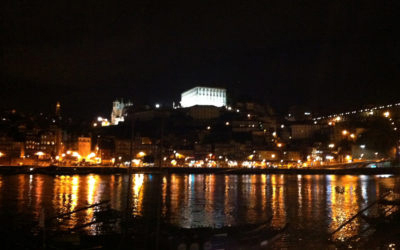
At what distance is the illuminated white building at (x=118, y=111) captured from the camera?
395 ft

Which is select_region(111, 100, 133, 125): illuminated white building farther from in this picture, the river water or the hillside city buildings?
the river water

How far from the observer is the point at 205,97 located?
373 feet

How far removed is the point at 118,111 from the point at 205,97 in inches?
1026

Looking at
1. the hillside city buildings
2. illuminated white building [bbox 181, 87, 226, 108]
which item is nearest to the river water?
the hillside city buildings

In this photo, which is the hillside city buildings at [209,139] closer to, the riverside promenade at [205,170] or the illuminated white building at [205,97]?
the illuminated white building at [205,97]

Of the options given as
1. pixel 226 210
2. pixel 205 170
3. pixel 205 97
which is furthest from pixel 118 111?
pixel 226 210

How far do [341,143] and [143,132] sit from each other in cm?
4143

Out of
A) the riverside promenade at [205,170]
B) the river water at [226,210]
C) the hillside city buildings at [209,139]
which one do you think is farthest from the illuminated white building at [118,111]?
the river water at [226,210]

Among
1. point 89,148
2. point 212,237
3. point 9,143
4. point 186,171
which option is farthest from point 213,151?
point 212,237

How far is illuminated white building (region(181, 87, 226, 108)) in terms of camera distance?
11238 cm

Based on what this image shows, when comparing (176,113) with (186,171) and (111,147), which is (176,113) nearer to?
(111,147)

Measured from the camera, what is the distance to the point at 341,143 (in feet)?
268

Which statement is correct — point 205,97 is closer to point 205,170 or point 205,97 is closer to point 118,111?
point 118,111

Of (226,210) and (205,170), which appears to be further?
(205,170)
